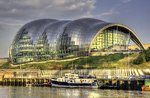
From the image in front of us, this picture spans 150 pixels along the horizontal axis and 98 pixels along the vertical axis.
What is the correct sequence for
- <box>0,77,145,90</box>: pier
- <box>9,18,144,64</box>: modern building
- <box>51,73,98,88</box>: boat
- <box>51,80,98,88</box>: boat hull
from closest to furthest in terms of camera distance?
<box>0,77,145,90</box>: pier, <box>51,80,98,88</box>: boat hull, <box>51,73,98,88</box>: boat, <box>9,18,144,64</box>: modern building

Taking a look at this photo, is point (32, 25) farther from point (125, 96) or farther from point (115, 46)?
point (125, 96)

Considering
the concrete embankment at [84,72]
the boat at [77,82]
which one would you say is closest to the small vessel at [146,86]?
the concrete embankment at [84,72]

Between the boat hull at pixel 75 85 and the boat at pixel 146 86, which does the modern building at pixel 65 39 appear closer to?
the boat hull at pixel 75 85

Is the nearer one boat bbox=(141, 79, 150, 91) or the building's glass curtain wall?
boat bbox=(141, 79, 150, 91)

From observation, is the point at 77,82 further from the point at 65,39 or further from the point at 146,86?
the point at 65,39

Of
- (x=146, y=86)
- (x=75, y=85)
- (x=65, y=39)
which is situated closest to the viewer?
(x=146, y=86)

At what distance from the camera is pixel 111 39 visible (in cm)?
12344

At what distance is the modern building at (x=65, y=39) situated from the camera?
373 feet

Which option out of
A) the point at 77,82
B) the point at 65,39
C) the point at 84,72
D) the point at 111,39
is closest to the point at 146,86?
the point at 77,82

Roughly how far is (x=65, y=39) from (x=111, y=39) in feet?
71.5

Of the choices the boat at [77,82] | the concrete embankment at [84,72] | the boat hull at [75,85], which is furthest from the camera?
the concrete embankment at [84,72]

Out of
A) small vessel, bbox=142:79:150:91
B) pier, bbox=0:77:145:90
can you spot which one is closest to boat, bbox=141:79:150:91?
small vessel, bbox=142:79:150:91

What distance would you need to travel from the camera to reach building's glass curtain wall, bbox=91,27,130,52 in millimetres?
118025

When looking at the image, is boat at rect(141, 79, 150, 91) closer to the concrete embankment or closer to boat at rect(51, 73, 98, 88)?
the concrete embankment
